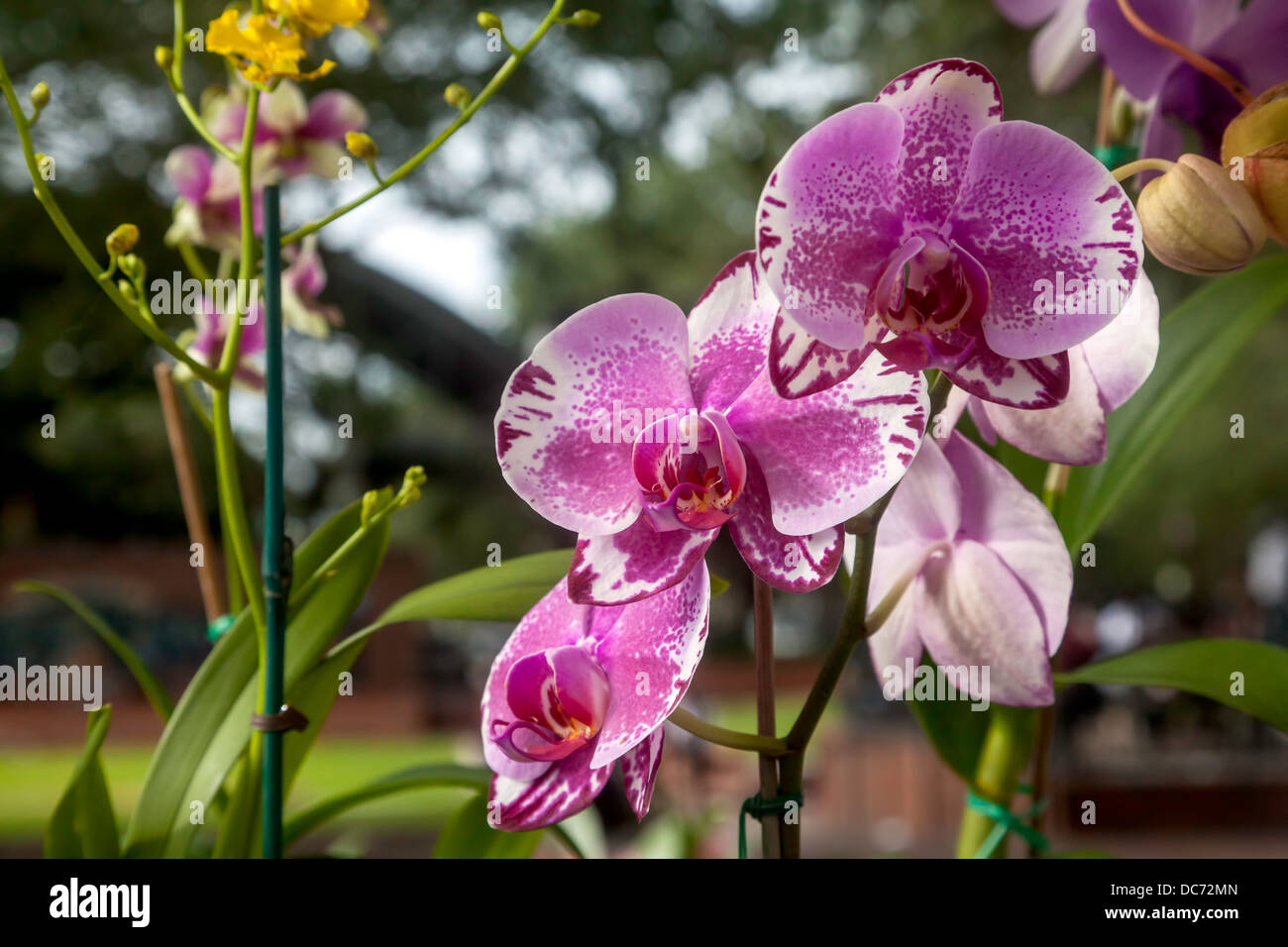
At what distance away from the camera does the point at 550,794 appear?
8.5 inches

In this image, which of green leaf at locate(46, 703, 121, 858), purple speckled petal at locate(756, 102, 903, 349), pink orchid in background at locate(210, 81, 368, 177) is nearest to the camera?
purple speckled petal at locate(756, 102, 903, 349)

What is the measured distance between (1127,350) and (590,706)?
0.14 meters

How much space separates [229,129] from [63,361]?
9.06 ft

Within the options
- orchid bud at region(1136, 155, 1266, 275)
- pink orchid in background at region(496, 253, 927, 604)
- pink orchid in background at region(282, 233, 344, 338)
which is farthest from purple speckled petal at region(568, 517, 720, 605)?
pink orchid in background at region(282, 233, 344, 338)

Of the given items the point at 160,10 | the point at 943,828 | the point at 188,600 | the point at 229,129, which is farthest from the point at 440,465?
the point at 229,129

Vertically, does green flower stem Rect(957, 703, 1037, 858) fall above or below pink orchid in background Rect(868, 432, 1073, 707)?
below

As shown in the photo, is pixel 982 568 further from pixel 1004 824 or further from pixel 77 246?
pixel 77 246

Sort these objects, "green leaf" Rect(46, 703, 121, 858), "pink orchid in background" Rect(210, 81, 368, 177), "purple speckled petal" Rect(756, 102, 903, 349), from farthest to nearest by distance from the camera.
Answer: "pink orchid in background" Rect(210, 81, 368, 177) < "green leaf" Rect(46, 703, 121, 858) < "purple speckled petal" Rect(756, 102, 903, 349)

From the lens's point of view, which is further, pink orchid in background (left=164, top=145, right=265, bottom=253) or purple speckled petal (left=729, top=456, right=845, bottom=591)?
pink orchid in background (left=164, top=145, right=265, bottom=253)

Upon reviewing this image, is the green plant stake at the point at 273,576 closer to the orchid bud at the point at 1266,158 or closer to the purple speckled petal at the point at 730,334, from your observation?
the purple speckled petal at the point at 730,334

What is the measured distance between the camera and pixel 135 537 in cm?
369

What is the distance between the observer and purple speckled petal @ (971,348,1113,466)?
22 centimetres

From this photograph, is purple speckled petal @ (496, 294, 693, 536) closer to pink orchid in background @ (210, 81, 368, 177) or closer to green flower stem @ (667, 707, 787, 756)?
green flower stem @ (667, 707, 787, 756)

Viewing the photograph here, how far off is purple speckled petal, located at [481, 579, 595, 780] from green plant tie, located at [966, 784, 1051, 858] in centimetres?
15
